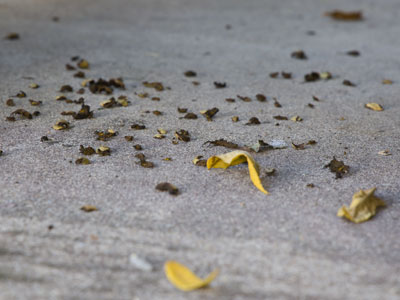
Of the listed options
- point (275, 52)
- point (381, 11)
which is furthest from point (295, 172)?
point (381, 11)

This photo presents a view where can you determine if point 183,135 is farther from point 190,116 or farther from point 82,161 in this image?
point 82,161

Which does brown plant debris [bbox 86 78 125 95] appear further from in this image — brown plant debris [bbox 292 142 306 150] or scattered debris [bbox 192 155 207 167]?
brown plant debris [bbox 292 142 306 150]

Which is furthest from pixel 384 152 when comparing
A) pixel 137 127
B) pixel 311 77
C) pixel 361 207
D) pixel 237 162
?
pixel 137 127

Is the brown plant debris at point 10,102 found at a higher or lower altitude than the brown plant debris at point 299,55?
lower

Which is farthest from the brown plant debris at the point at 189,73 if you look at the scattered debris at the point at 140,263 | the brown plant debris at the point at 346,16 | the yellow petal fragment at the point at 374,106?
the brown plant debris at the point at 346,16

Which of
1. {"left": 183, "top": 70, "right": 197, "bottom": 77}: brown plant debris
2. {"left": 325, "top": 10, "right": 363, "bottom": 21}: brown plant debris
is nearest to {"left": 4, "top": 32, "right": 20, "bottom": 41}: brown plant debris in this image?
{"left": 183, "top": 70, "right": 197, "bottom": 77}: brown plant debris

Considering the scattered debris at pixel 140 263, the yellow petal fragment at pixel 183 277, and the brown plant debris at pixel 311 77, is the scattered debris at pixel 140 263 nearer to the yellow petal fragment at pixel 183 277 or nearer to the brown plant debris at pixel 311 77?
the yellow petal fragment at pixel 183 277
